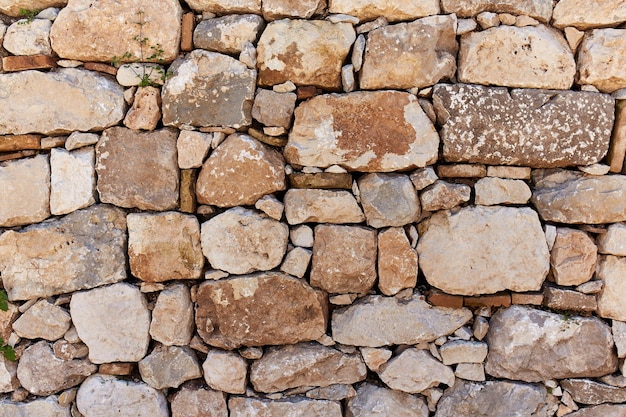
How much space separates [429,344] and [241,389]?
98 cm

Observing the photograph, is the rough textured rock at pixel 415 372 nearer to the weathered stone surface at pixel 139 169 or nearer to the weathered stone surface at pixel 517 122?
the weathered stone surface at pixel 517 122

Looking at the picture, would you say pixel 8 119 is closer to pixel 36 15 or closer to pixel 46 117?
pixel 46 117

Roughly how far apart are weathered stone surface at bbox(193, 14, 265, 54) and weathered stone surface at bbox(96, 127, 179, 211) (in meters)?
0.49

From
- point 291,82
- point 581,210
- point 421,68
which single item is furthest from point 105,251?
point 581,210

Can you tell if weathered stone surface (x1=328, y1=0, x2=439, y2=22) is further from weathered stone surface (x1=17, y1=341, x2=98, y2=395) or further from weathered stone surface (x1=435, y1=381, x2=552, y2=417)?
weathered stone surface (x1=17, y1=341, x2=98, y2=395)

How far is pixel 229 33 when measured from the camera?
7.39ft

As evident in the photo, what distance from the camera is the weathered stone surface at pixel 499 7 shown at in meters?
2.23

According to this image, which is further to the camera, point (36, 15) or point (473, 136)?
point (36, 15)

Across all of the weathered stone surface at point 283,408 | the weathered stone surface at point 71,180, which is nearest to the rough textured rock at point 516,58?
the weathered stone surface at point 283,408

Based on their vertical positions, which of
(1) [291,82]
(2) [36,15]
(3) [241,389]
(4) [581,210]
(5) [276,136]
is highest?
(2) [36,15]

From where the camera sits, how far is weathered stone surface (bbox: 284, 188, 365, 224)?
226 centimetres

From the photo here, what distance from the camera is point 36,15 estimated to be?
Answer: 2.36 metres

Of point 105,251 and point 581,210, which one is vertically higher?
point 581,210

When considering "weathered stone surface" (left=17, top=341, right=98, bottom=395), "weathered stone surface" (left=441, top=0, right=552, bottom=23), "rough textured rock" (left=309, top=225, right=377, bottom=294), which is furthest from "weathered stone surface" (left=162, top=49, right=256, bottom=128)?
"weathered stone surface" (left=17, top=341, right=98, bottom=395)
